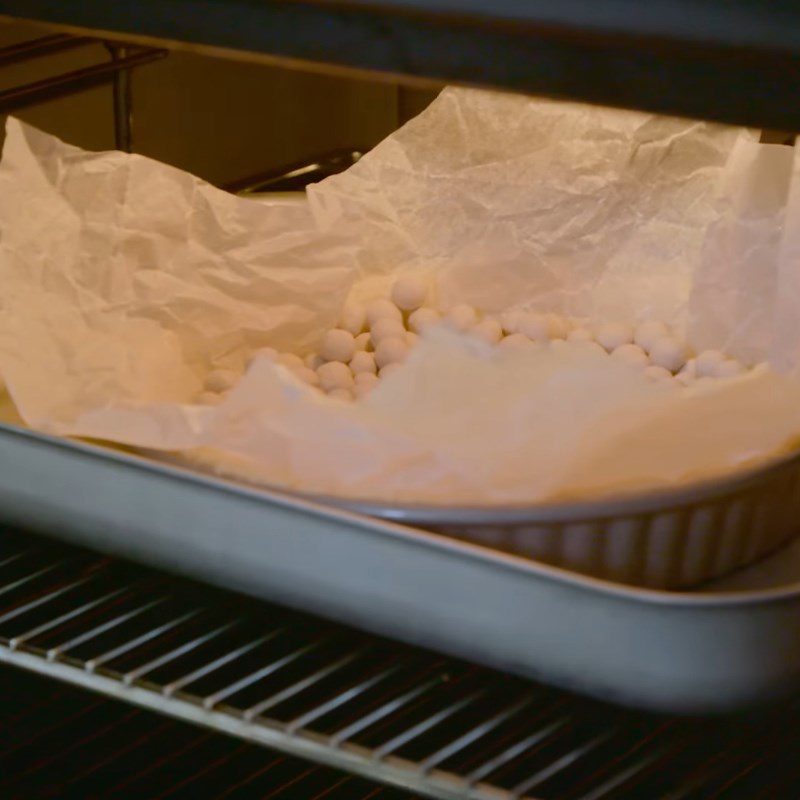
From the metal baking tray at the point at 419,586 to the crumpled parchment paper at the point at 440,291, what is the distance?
0.03m

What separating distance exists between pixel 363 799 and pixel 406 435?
168 mm

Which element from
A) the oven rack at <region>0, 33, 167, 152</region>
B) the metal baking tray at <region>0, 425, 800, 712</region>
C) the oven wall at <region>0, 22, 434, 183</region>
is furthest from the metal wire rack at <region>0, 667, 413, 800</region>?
the oven wall at <region>0, 22, 434, 183</region>

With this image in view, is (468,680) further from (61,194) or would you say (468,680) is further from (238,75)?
(238,75)

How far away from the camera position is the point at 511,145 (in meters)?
0.76

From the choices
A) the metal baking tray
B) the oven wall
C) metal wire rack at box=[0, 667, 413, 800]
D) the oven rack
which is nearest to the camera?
the metal baking tray

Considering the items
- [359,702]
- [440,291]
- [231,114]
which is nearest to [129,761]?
[359,702]

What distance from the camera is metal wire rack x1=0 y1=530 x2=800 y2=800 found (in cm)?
47

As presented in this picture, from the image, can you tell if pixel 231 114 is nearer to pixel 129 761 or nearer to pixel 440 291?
pixel 440 291

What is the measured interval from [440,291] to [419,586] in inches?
14.7

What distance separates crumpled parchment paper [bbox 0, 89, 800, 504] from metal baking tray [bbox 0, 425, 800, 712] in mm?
33

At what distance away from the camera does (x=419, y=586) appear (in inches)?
16.7

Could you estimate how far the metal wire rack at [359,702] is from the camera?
1.53ft

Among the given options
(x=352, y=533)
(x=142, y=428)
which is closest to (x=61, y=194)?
(x=142, y=428)

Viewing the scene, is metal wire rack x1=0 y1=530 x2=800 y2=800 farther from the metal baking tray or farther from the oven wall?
the oven wall
